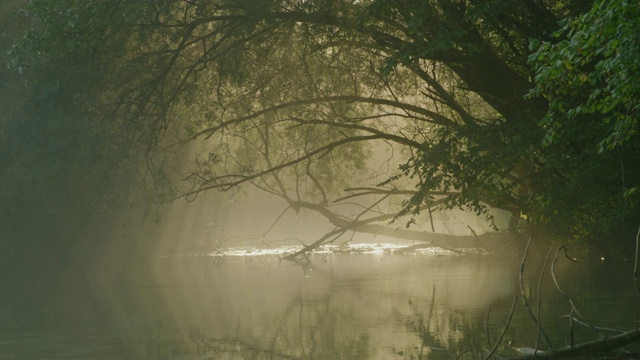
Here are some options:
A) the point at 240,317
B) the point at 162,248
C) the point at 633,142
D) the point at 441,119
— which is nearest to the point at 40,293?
the point at 240,317

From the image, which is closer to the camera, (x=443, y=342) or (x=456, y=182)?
(x=443, y=342)

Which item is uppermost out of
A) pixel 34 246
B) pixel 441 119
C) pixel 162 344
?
pixel 441 119

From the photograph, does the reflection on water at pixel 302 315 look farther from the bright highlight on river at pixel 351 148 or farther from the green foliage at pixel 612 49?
the green foliage at pixel 612 49

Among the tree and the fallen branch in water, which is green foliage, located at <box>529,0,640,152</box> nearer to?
the tree

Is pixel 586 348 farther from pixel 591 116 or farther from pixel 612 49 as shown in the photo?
pixel 591 116

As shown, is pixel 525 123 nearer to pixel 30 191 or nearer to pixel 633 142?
pixel 633 142

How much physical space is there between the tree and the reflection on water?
1.63m

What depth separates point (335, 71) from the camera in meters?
18.1

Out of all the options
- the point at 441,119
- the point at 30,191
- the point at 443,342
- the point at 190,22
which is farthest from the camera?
the point at 30,191

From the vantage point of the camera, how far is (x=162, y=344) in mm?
11758

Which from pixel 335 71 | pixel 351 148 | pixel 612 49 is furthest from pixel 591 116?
pixel 351 148

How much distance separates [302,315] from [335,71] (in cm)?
533

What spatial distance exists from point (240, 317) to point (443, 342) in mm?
4191

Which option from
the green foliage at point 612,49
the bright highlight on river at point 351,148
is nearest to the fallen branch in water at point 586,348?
the bright highlight on river at point 351,148
